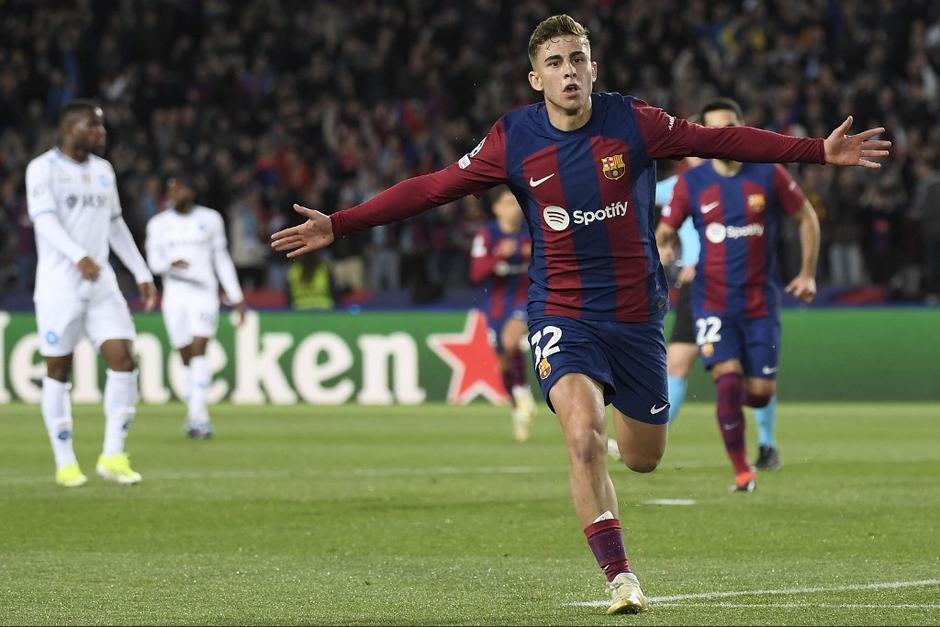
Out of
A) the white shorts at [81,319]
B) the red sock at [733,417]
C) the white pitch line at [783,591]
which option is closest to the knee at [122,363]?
the white shorts at [81,319]

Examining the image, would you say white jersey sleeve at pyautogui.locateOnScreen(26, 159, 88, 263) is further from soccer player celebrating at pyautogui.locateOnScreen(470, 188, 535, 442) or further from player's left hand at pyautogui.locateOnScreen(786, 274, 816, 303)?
soccer player celebrating at pyautogui.locateOnScreen(470, 188, 535, 442)

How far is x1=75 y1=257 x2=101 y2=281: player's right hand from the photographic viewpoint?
456 inches

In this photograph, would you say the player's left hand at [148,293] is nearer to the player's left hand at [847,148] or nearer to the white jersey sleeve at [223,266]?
the white jersey sleeve at [223,266]

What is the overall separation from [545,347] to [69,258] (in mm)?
5537

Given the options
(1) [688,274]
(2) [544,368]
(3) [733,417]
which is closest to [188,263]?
(1) [688,274]

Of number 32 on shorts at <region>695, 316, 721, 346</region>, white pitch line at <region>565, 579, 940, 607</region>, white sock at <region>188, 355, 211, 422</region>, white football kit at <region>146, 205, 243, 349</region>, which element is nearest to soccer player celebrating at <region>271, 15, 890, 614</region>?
white pitch line at <region>565, 579, 940, 607</region>

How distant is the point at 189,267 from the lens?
18000 mm

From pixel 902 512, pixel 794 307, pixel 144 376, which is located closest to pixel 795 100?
pixel 794 307

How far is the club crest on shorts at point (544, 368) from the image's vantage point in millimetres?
6992

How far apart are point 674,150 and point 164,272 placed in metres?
11.7

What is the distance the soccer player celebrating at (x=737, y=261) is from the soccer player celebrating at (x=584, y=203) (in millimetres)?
4682

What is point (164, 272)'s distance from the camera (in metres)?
18.2

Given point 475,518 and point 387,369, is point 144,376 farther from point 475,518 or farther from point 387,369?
point 475,518

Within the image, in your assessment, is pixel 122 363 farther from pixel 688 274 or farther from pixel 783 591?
pixel 783 591
